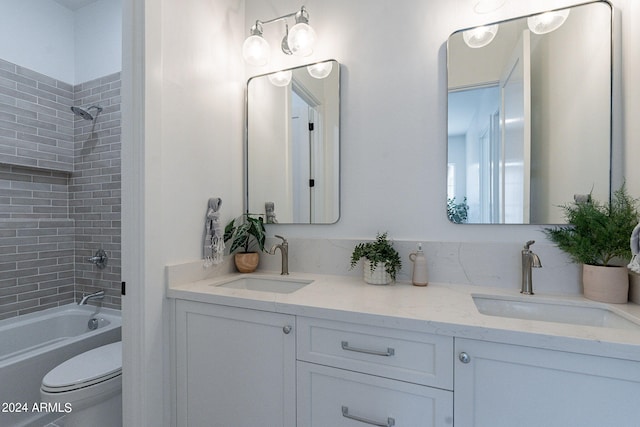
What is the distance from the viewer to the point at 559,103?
1.23m

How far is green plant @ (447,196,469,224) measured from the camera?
53.7 inches

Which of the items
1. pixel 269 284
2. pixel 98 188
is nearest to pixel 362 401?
pixel 269 284

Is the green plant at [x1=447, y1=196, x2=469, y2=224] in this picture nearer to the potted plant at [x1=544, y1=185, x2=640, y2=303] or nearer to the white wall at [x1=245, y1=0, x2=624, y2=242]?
the white wall at [x1=245, y1=0, x2=624, y2=242]

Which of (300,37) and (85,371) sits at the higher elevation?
(300,37)

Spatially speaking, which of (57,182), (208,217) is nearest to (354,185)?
(208,217)

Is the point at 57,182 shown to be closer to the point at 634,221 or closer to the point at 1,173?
the point at 1,173

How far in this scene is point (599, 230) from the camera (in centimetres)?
106

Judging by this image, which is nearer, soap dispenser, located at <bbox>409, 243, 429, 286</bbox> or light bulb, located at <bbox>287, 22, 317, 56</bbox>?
soap dispenser, located at <bbox>409, 243, 429, 286</bbox>

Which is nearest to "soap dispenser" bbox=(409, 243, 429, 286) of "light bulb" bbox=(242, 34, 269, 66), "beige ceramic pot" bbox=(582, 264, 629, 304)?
"beige ceramic pot" bbox=(582, 264, 629, 304)

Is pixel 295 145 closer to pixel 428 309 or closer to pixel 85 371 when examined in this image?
pixel 428 309

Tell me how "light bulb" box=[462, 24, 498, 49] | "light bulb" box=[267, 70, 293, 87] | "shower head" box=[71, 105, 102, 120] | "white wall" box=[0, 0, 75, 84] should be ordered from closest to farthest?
"light bulb" box=[462, 24, 498, 49] → "light bulb" box=[267, 70, 293, 87] → "white wall" box=[0, 0, 75, 84] → "shower head" box=[71, 105, 102, 120]

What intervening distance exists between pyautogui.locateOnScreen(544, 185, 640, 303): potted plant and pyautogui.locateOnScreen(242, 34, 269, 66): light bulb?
5.49ft

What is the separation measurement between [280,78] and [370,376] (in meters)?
1.60

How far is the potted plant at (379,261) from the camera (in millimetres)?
1343
